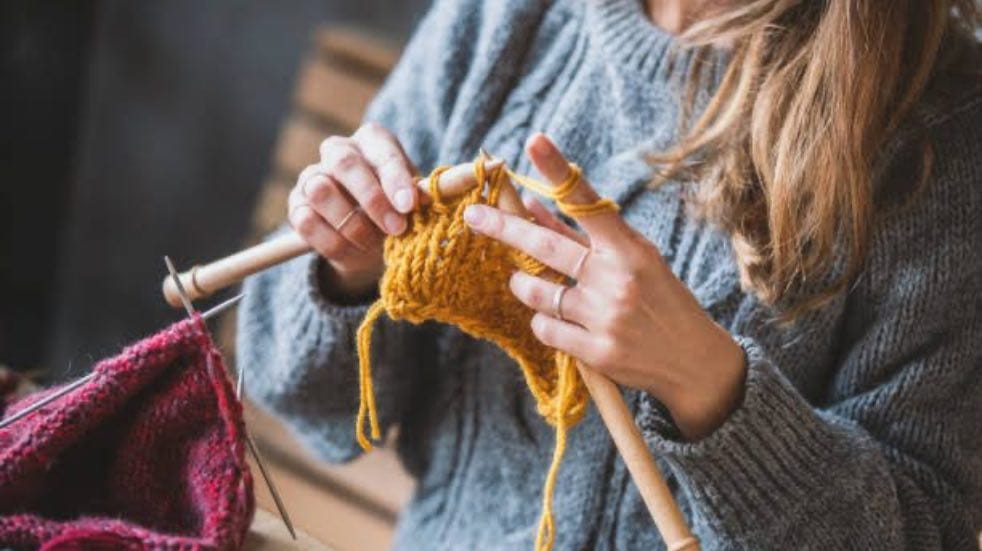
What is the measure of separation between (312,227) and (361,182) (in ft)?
0.16

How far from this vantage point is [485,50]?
3.00 ft

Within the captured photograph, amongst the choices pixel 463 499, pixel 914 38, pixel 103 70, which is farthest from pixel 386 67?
pixel 914 38

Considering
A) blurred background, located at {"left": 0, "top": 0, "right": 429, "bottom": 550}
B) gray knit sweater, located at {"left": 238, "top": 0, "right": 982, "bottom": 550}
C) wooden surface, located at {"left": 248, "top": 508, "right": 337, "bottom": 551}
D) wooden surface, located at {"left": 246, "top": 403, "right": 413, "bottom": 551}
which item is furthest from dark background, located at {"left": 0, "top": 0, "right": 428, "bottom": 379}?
wooden surface, located at {"left": 248, "top": 508, "right": 337, "bottom": 551}

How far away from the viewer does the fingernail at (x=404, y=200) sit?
0.69m

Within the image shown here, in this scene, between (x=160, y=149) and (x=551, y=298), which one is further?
(x=160, y=149)

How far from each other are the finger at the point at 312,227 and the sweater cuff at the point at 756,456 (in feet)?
0.71

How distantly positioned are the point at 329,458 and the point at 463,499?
0.12 m

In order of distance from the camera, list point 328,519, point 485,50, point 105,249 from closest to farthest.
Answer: point 485,50
point 328,519
point 105,249

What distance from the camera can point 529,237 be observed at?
66 cm

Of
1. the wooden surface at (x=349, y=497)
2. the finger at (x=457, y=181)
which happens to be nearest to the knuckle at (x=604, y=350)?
the finger at (x=457, y=181)

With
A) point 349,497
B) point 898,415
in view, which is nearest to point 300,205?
point 898,415

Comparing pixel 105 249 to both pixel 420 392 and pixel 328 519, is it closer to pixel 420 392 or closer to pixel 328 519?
pixel 328 519

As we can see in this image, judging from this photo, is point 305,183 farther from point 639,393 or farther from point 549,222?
point 639,393

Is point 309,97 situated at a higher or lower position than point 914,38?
lower
